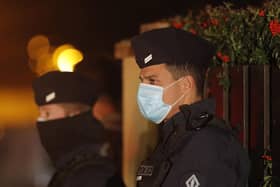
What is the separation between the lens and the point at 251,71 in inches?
146

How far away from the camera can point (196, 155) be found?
2.85m

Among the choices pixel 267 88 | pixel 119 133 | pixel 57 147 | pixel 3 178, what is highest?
pixel 267 88

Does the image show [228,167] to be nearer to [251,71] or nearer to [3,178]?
[251,71]

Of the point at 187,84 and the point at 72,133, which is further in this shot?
the point at 72,133

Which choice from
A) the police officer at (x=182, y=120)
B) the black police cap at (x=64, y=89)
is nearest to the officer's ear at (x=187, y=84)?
the police officer at (x=182, y=120)

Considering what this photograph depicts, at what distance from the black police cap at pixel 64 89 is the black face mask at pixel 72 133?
10 centimetres

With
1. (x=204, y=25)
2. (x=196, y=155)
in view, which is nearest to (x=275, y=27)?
(x=196, y=155)

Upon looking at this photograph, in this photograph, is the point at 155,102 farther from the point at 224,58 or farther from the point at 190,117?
the point at 224,58

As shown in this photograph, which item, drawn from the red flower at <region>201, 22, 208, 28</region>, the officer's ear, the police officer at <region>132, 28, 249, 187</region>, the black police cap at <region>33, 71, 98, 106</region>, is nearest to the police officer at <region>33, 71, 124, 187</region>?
the black police cap at <region>33, 71, 98, 106</region>

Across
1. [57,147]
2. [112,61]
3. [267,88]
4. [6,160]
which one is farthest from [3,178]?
[267,88]

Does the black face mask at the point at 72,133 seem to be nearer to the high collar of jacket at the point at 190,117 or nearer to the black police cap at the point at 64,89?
the black police cap at the point at 64,89

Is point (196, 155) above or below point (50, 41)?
above

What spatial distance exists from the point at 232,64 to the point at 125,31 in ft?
24.4

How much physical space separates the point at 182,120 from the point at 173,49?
321 mm
